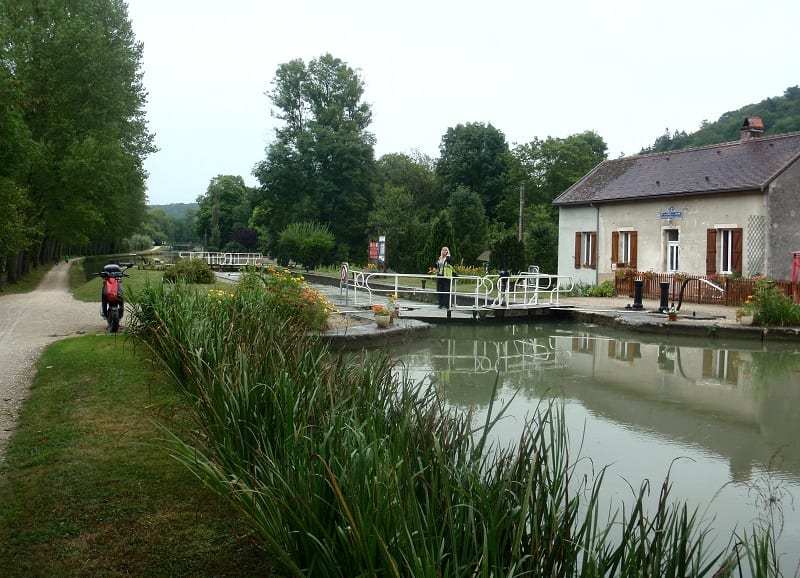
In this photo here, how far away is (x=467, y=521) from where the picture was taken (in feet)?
9.91

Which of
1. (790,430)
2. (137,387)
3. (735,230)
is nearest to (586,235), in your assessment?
(735,230)

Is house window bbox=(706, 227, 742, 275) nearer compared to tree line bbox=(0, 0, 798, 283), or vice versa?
house window bbox=(706, 227, 742, 275)

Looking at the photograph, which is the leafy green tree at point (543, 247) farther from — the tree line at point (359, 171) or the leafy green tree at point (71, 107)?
the leafy green tree at point (71, 107)

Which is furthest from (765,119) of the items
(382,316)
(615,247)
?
(382,316)

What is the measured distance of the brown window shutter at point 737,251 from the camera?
22234 millimetres

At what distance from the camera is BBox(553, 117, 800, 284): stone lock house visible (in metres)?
22.0

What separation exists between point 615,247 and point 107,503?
2436 cm

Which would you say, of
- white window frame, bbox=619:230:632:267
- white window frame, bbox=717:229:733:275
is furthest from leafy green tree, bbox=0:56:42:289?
white window frame, bbox=717:229:733:275

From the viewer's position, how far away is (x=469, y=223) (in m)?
48.9

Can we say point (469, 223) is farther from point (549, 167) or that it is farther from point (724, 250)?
point (724, 250)

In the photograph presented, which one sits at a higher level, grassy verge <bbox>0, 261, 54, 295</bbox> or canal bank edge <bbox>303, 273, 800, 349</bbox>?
grassy verge <bbox>0, 261, 54, 295</bbox>

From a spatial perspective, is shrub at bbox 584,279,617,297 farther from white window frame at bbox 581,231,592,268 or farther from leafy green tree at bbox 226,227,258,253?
leafy green tree at bbox 226,227,258,253

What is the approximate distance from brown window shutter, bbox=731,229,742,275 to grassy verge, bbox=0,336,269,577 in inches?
762

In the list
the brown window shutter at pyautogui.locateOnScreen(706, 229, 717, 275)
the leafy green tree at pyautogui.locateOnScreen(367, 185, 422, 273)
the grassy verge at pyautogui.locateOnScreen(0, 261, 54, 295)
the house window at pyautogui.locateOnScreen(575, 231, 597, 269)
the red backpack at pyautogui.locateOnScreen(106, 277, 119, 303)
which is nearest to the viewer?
the red backpack at pyautogui.locateOnScreen(106, 277, 119, 303)
